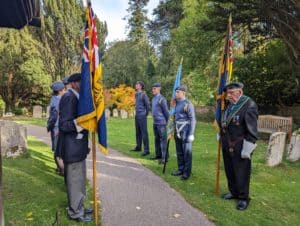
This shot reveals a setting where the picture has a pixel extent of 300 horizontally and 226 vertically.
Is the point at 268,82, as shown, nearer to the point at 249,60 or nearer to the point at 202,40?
the point at 249,60

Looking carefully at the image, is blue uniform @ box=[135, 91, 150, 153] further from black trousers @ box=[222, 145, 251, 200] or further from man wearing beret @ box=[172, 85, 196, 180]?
black trousers @ box=[222, 145, 251, 200]

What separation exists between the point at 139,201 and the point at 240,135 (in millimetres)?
2156

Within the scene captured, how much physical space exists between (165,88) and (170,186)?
32982 millimetres

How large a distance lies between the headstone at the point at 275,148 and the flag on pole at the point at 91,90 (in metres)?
6.29

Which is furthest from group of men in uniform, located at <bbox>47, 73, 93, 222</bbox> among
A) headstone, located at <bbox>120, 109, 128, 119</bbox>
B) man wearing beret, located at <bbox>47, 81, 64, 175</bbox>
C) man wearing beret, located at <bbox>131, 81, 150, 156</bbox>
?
headstone, located at <bbox>120, 109, 128, 119</bbox>

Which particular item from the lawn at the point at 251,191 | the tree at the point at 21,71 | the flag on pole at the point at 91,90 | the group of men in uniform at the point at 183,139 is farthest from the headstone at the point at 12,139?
the tree at the point at 21,71

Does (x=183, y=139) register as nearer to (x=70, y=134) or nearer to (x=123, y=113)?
(x=70, y=134)

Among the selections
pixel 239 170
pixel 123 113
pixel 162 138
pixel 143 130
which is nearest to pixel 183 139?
pixel 239 170

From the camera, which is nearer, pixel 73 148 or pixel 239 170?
pixel 73 148

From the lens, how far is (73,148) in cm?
612

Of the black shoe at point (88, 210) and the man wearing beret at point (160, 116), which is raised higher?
Answer: the man wearing beret at point (160, 116)

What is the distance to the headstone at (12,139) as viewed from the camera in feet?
34.0

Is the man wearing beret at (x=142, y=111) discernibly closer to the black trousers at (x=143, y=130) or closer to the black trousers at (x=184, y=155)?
the black trousers at (x=143, y=130)

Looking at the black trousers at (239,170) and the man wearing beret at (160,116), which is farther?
the man wearing beret at (160,116)
